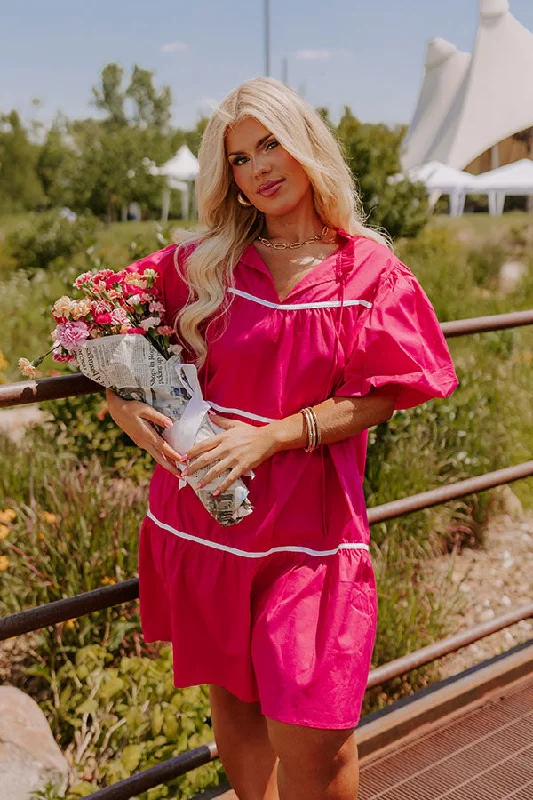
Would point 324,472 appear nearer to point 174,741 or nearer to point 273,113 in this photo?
point 273,113

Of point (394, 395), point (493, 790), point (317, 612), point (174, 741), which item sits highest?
point (394, 395)

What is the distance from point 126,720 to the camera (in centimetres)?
294

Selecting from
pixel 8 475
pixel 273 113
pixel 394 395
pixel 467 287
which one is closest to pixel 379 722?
pixel 394 395

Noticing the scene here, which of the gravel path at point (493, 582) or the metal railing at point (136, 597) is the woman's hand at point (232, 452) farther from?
the gravel path at point (493, 582)

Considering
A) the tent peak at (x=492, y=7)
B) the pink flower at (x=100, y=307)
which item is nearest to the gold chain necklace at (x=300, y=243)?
the pink flower at (x=100, y=307)

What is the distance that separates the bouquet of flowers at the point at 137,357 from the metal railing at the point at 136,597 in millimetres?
53

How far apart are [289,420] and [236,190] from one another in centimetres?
55

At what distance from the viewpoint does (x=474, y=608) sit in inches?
171

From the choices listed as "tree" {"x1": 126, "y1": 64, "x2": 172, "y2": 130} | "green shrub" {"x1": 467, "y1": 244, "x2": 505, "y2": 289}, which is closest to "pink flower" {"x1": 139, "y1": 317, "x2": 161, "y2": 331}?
"green shrub" {"x1": 467, "y1": 244, "x2": 505, "y2": 289}

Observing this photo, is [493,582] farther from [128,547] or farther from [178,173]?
[178,173]

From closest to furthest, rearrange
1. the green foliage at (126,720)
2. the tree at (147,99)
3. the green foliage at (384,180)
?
the green foliage at (126,720)
the green foliage at (384,180)
the tree at (147,99)

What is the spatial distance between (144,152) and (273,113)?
1808 inches

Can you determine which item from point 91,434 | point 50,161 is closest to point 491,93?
point 50,161

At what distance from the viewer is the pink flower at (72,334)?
5.84 feet
